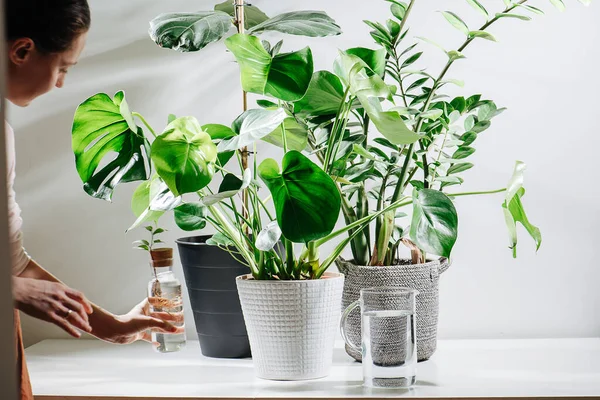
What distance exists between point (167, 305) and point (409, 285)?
1.59 feet

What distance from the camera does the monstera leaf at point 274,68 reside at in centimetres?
98

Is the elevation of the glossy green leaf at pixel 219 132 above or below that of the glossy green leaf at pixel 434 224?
above

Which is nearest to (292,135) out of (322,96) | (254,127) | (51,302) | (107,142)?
(322,96)

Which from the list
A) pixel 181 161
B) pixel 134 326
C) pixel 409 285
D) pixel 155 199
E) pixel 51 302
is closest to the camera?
pixel 51 302

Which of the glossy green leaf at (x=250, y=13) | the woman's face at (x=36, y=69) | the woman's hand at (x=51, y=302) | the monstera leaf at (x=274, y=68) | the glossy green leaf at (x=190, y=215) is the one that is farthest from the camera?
the glossy green leaf at (x=250, y=13)

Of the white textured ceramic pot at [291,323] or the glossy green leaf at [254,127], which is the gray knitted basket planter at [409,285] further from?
the glossy green leaf at [254,127]

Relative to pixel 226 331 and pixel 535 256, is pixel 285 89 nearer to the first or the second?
pixel 226 331

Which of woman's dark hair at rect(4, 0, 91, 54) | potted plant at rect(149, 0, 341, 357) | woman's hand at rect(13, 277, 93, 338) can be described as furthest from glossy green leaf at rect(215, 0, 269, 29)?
woman's hand at rect(13, 277, 93, 338)

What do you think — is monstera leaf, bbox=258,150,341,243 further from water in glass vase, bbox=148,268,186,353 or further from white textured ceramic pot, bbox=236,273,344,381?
A: water in glass vase, bbox=148,268,186,353

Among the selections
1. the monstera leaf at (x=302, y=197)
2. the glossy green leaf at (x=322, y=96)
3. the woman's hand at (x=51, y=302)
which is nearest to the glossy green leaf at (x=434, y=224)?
the monstera leaf at (x=302, y=197)

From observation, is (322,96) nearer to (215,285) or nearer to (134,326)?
(215,285)

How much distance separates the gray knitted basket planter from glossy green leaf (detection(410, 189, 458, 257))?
188 mm

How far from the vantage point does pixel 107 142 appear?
3.55 feet

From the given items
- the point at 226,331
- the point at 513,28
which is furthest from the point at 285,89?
the point at 513,28
